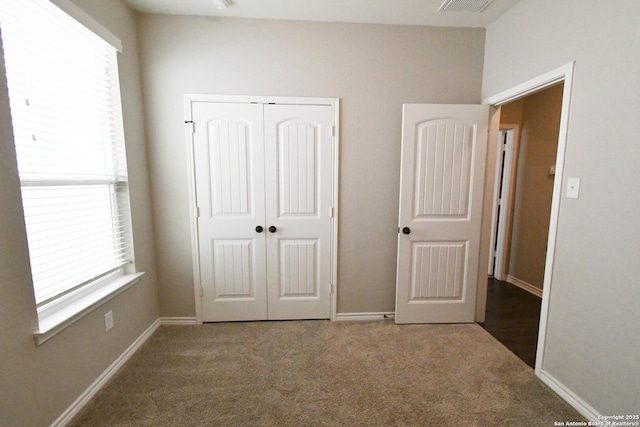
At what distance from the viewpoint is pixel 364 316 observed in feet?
8.15

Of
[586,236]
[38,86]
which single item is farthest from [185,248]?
[586,236]

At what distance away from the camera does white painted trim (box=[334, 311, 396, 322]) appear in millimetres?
2469

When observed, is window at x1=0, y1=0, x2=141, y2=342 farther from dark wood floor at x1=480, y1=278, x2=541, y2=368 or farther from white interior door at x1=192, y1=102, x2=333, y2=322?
dark wood floor at x1=480, y1=278, x2=541, y2=368

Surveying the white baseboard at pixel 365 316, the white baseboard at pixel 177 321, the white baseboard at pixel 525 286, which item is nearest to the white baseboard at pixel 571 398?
the white baseboard at pixel 365 316

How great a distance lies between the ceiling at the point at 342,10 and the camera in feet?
6.34

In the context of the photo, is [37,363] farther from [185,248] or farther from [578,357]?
[578,357]

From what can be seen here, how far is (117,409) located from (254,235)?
1.40 meters

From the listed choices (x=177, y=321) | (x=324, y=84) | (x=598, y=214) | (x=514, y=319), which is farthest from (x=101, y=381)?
(x=514, y=319)

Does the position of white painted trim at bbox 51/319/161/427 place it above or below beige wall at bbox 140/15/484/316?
below

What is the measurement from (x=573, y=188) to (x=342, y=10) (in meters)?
2.04

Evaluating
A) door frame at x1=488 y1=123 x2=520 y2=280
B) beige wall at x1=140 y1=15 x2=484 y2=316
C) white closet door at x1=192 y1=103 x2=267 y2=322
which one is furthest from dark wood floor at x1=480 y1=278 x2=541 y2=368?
white closet door at x1=192 y1=103 x2=267 y2=322

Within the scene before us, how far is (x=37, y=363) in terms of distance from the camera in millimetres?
1262

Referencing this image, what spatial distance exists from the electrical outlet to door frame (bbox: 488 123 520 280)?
3928mm

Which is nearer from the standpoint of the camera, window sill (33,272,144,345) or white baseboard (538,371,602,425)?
window sill (33,272,144,345)
